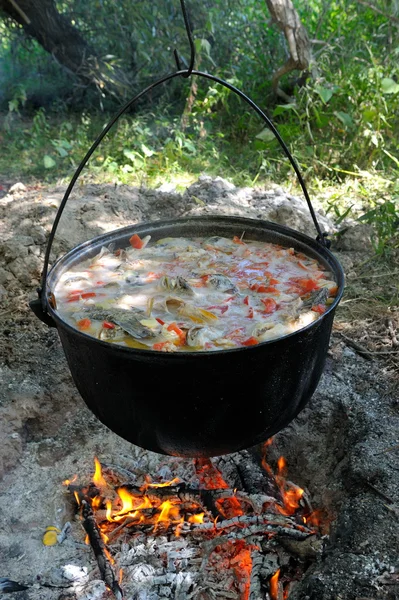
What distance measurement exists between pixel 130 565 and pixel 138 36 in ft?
23.1

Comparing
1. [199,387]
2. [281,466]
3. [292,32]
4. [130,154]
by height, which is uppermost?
[292,32]

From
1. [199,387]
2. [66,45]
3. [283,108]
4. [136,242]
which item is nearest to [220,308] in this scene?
[199,387]

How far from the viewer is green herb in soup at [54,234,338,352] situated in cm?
217

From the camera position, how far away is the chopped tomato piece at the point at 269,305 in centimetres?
237

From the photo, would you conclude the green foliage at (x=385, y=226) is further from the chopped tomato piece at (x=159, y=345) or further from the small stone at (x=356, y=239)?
the chopped tomato piece at (x=159, y=345)

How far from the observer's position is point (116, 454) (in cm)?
304

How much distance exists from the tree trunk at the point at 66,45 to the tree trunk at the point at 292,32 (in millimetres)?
2571

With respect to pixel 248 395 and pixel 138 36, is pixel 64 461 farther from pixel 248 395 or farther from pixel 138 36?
pixel 138 36

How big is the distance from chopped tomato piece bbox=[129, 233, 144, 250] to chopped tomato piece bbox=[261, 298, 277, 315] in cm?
85

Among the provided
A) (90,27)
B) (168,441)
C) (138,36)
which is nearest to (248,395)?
(168,441)

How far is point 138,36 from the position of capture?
25.1ft

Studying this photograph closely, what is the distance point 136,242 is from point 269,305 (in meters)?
0.92

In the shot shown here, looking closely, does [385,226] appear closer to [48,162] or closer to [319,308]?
[319,308]

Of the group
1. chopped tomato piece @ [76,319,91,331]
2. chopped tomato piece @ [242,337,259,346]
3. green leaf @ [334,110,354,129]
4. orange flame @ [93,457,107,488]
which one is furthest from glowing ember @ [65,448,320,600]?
green leaf @ [334,110,354,129]
